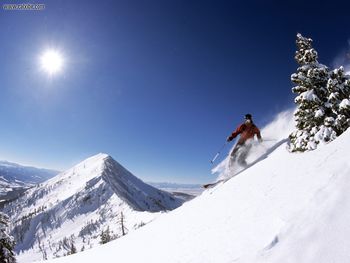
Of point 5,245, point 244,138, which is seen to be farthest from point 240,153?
point 5,245

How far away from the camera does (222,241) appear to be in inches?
289

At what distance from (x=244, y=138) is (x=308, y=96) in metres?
4.59

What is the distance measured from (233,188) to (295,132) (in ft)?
28.2

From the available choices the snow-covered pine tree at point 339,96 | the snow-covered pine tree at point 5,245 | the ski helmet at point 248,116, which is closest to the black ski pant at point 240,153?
the ski helmet at point 248,116

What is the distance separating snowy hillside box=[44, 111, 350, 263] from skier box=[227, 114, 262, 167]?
5204mm

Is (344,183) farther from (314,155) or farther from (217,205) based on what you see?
(217,205)

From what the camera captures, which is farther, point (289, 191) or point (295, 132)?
point (295, 132)

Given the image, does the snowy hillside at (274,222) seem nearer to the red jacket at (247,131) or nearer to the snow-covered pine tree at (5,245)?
the red jacket at (247,131)

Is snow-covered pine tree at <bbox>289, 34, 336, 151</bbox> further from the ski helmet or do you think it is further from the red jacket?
the ski helmet

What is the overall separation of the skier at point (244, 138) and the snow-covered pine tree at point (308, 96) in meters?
2.31

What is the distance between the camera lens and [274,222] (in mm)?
6746

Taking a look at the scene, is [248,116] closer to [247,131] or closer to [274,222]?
[247,131]

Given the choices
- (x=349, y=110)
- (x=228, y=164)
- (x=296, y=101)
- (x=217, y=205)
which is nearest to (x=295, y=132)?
(x=296, y=101)

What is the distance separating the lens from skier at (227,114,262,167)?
54.5 feet
